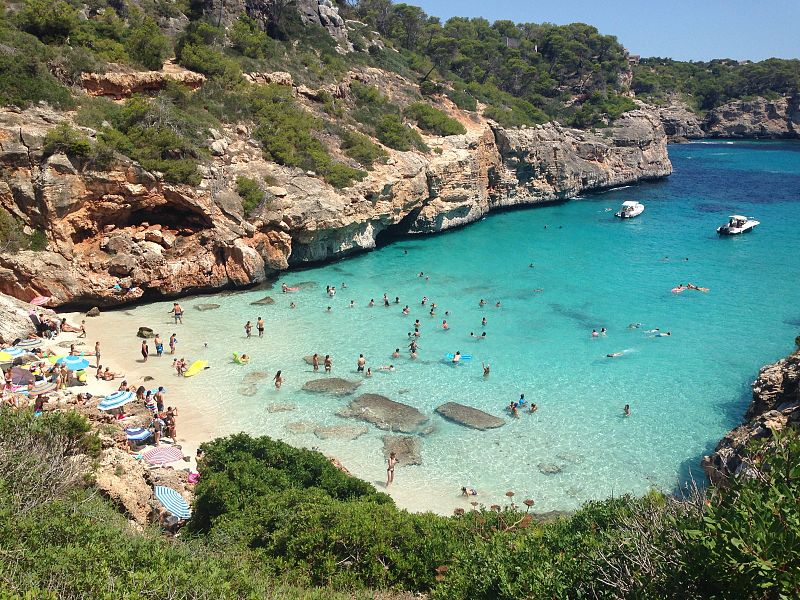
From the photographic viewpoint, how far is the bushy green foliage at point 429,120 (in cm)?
4519

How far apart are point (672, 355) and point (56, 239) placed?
26.1 meters

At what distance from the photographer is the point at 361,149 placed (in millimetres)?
36875

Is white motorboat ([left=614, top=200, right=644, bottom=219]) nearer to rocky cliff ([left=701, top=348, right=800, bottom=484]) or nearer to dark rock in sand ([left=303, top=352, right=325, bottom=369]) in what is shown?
rocky cliff ([left=701, top=348, right=800, bottom=484])

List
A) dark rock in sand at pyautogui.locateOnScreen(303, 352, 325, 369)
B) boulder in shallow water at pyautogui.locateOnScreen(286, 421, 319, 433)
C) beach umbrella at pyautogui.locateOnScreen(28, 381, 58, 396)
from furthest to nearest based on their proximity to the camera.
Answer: dark rock in sand at pyautogui.locateOnScreen(303, 352, 325, 369) → boulder in shallow water at pyautogui.locateOnScreen(286, 421, 319, 433) → beach umbrella at pyautogui.locateOnScreen(28, 381, 58, 396)

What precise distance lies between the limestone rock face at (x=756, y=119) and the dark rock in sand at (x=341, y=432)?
11473cm

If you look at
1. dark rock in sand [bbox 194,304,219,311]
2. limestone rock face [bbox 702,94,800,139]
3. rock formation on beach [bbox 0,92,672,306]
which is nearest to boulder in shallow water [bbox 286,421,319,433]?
dark rock in sand [bbox 194,304,219,311]

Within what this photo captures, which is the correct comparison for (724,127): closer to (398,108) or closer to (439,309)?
(398,108)

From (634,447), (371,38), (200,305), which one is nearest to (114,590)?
(634,447)

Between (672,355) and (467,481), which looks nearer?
(467,481)

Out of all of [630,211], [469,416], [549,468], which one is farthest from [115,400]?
[630,211]

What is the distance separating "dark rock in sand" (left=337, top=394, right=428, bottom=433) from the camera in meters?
17.7

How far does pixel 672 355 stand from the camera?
76.0ft

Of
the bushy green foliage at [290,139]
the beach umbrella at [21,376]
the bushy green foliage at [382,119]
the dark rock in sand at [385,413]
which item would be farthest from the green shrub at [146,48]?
→ the dark rock in sand at [385,413]

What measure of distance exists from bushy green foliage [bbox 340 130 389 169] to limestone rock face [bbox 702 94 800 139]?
9530cm
